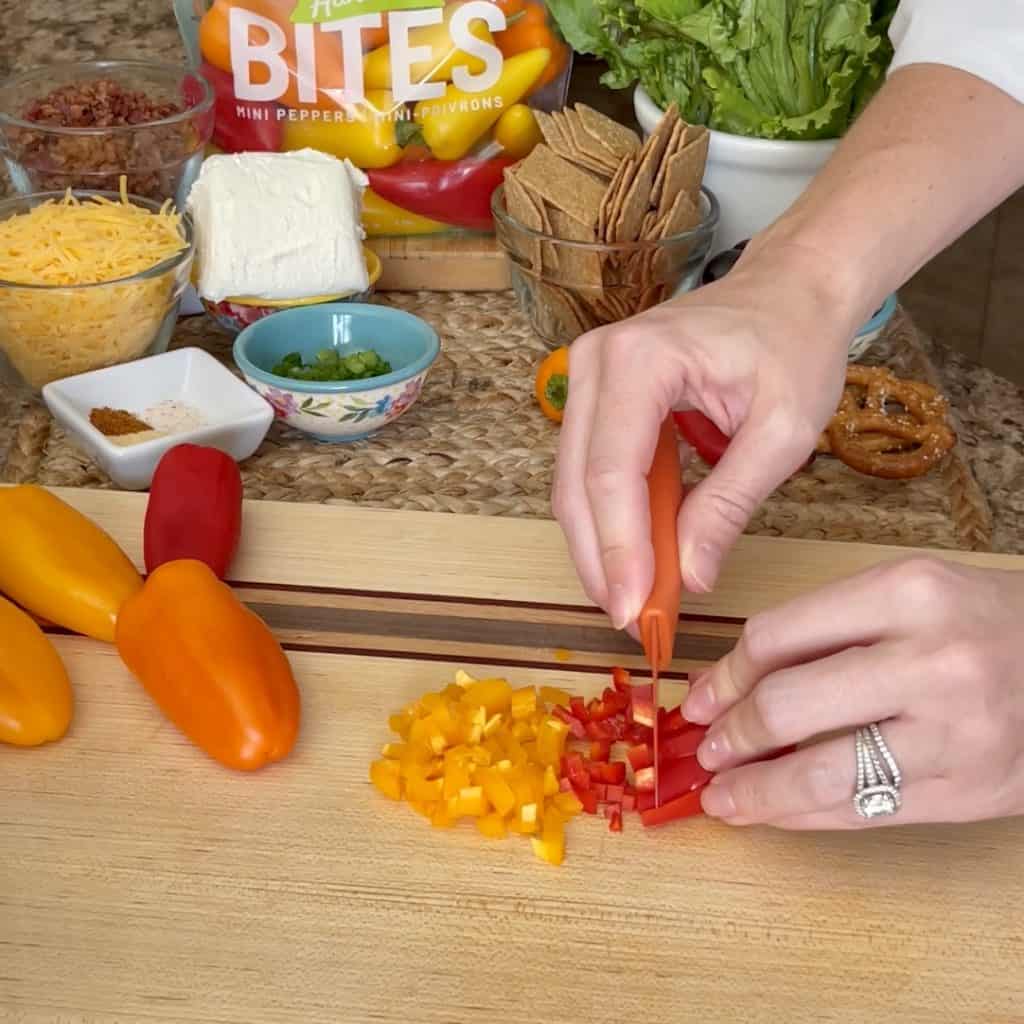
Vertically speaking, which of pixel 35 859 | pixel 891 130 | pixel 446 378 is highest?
pixel 891 130

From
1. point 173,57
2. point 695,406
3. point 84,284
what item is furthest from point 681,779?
point 173,57

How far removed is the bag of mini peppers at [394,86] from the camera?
1.69 m

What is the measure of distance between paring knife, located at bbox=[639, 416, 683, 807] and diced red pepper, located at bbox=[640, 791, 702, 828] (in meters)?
0.01

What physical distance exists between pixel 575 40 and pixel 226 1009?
122cm

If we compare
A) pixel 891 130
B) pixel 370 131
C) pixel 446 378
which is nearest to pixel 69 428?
pixel 446 378

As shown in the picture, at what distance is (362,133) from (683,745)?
3.08 ft

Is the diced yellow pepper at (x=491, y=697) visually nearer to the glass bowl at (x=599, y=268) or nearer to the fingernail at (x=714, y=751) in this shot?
the fingernail at (x=714, y=751)

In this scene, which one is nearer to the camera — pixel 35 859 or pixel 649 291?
pixel 35 859

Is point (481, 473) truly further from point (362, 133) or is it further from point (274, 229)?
point (362, 133)

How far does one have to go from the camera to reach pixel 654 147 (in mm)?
1546

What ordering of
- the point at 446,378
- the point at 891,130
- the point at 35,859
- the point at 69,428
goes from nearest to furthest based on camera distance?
the point at 35,859 → the point at 891,130 → the point at 69,428 → the point at 446,378

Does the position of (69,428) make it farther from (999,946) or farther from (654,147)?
(999,946)

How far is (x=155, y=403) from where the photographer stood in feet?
5.02

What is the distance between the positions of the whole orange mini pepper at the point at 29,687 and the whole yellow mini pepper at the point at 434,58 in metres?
0.84
